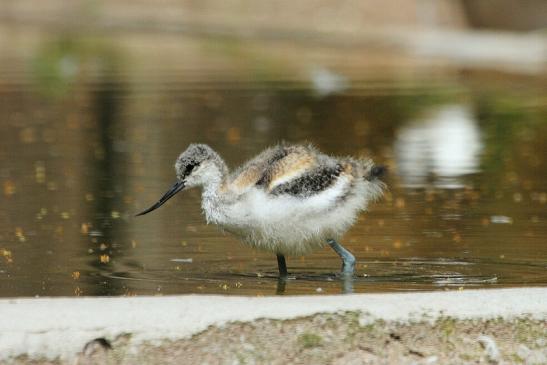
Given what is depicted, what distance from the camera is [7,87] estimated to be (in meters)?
21.1

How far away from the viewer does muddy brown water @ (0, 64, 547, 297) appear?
8.39 m

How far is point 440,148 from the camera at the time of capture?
48.7ft

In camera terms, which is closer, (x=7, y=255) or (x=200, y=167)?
(x=200, y=167)

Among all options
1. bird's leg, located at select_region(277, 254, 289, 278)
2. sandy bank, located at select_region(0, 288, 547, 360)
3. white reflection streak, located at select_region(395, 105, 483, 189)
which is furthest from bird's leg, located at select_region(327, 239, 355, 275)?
white reflection streak, located at select_region(395, 105, 483, 189)

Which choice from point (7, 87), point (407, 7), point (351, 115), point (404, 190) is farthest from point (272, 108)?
point (407, 7)

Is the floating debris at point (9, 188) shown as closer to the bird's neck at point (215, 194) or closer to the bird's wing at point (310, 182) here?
the bird's neck at point (215, 194)

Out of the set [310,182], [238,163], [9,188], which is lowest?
[9,188]

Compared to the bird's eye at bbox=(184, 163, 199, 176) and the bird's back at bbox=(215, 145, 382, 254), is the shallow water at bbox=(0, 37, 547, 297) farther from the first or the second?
the bird's eye at bbox=(184, 163, 199, 176)

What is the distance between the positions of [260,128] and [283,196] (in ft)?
28.0

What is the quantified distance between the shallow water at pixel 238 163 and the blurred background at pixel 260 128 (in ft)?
0.10

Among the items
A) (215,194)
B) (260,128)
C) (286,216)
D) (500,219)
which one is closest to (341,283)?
(286,216)

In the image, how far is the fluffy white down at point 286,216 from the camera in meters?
7.93

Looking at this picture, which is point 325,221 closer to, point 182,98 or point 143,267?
point 143,267

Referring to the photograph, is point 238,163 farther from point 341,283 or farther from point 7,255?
point 341,283
